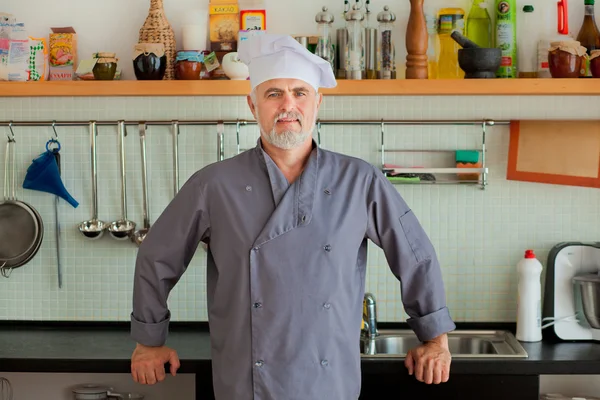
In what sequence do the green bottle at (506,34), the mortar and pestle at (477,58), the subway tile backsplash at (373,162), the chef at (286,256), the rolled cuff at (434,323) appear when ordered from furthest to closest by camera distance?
the subway tile backsplash at (373,162) < the green bottle at (506,34) < the mortar and pestle at (477,58) < the rolled cuff at (434,323) < the chef at (286,256)

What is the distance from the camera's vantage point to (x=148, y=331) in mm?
2152

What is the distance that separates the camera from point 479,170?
2811mm

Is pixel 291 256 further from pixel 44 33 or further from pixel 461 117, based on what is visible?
pixel 44 33

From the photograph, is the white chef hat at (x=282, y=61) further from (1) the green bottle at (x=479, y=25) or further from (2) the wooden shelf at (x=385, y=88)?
(1) the green bottle at (x=479, y=25)

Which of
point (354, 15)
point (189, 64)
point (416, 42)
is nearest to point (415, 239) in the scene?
point (416, 42)

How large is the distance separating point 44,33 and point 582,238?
1902mm

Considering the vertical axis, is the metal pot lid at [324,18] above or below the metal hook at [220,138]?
above

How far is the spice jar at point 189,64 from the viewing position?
2.78 meters

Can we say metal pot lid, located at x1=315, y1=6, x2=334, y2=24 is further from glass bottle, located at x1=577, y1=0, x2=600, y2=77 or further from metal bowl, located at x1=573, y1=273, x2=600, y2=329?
metal bowl, located at x1=573, y1=273, x2=600, y2=329

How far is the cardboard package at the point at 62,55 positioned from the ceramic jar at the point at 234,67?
0.52 meters

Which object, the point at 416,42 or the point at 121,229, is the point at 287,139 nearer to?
the point at 416,42

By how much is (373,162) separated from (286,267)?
0.93 m

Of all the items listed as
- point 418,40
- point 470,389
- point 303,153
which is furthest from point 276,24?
point 470,389

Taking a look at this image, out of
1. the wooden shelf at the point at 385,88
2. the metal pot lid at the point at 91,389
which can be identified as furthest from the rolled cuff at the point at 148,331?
the wooden shelf at the point at 385,88
